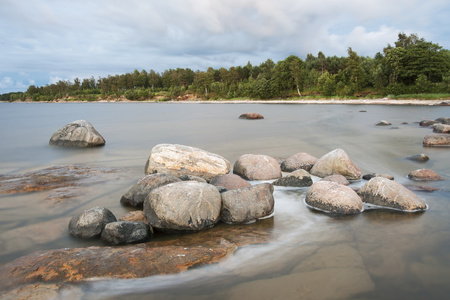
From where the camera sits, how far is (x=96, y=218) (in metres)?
5.59

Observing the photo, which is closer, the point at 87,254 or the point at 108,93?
the point at 87,254

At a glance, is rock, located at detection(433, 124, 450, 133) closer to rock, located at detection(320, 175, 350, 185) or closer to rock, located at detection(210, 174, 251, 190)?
rock, located at detection(320, 175, 350, 185)

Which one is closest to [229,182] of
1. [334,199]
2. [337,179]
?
[334,199]

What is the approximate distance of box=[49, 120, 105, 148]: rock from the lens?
49.1 feet

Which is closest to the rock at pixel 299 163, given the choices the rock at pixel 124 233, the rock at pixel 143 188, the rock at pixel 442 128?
the rock at pixel 143 188

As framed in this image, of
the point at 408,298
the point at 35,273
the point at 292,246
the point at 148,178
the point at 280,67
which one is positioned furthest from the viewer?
the point at 280,67

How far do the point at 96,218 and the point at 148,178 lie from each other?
176 centimetres

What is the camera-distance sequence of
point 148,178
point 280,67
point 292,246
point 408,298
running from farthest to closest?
1. point 280,67
2. point 148,178
3. point 292,246
4. point 408,298

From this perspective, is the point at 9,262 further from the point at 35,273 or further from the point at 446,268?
the point at 446,268

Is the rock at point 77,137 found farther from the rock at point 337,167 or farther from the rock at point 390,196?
the rock at point 390,196

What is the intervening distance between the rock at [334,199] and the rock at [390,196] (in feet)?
1.27

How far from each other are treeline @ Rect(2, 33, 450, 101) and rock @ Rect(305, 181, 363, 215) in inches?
2424

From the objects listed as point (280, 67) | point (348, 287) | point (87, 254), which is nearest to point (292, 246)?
point (348, 287)

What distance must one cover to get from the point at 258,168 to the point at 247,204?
299 centimetres
